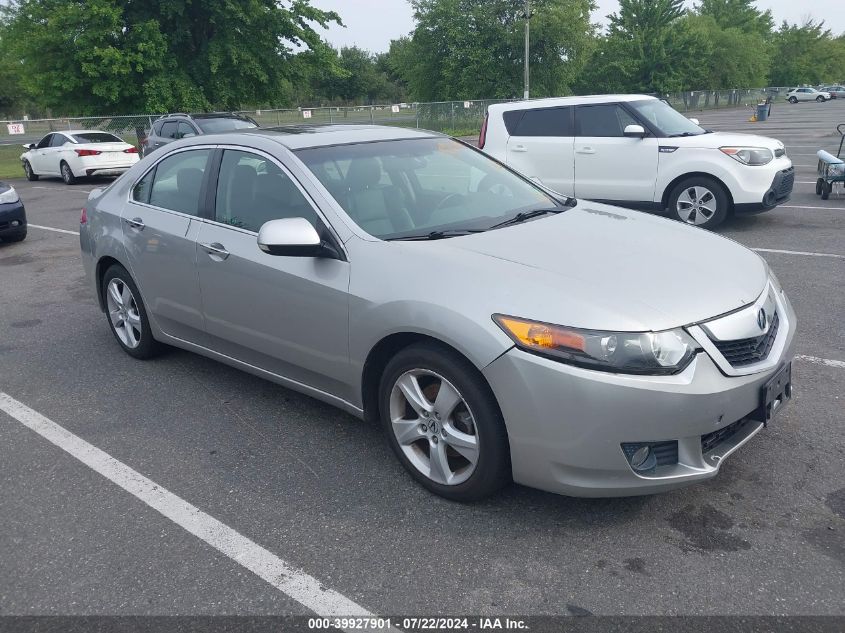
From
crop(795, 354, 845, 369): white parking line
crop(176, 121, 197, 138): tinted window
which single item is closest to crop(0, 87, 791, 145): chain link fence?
crop(176, 121, 197, 138): tinted window

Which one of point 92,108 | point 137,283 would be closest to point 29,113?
point 92,108

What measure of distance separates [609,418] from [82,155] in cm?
1922

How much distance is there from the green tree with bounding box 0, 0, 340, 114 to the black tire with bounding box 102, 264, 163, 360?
2478cm

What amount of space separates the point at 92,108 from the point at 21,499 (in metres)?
29.3

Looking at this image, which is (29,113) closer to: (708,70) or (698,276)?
(708,70)

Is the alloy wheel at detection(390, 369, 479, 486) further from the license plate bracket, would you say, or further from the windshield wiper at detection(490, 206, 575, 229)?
the license plate bracket

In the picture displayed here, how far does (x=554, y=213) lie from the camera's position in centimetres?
414

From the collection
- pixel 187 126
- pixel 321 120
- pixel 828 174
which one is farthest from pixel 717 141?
pixel 321 120

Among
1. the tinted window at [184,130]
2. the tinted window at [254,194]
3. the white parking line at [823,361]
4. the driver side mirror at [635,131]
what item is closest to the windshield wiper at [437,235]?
the tinted window at [254,194]

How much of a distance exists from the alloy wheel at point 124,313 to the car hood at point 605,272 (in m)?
2.62

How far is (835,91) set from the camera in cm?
7294

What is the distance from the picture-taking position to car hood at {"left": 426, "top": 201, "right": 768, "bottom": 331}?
288 centimetres

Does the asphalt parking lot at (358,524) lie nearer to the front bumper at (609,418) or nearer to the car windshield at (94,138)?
the front bumper at (609,418)

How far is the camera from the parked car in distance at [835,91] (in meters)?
70.1
